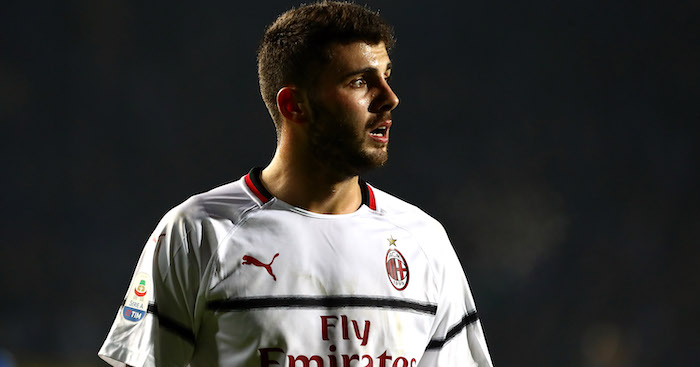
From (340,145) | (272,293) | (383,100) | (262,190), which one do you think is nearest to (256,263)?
(272,293)

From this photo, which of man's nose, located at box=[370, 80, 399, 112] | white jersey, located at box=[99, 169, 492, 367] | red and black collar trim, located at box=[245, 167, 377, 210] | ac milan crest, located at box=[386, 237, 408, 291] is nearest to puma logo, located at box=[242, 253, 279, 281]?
white jersey, located at box=[99, 169, 492, 367]

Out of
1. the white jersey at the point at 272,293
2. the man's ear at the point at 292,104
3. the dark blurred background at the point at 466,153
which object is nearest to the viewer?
the white jersey at the point at 272,293

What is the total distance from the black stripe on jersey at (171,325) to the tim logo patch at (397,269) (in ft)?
1.34

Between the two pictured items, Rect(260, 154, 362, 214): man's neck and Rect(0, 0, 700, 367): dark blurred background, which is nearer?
Rect(260, 154, 362, 214): man's neck

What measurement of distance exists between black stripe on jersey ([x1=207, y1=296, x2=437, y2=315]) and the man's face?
26cm

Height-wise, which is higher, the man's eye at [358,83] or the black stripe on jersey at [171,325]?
the man's eye at [358,83]

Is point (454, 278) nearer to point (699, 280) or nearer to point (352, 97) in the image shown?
point (352, 97)

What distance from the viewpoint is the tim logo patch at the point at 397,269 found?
1.70 metres

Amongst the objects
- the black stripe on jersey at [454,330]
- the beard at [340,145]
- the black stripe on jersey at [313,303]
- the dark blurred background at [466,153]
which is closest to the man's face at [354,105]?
the beard at [340,145]

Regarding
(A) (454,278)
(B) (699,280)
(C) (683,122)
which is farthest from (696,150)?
(A) (454,278)

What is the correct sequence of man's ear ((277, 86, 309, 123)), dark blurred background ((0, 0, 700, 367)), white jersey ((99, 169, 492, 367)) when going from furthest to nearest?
dark blurred background ((0, 0, 700, 367)) → man's ear ((277, 86, 309, 123)) → white jersey ((99, 169, 492, 367))

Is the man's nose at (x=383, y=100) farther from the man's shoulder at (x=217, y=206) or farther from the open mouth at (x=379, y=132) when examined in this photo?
the man's shoulder at (x=217, y=206)

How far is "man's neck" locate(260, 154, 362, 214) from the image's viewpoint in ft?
5.61

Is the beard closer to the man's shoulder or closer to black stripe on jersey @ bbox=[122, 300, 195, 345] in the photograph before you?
the man's shoulder
